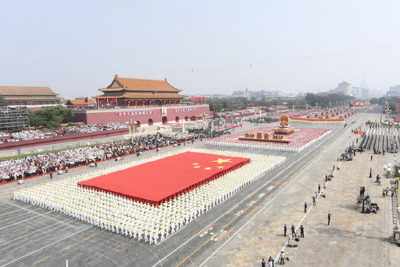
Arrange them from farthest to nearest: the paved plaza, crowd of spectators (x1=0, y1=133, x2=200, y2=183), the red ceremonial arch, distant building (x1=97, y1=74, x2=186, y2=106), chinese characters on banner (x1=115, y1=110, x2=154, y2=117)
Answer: distant building (x1=97, y1=74, x2=186, y2=106) → chinese characters on banner (x1=115, y1=110, x2=154, y2=117) → crowd of spectators (x1=0, y1=133, x2=200, y2=183) → the red ceremonial arch → the paved plaza

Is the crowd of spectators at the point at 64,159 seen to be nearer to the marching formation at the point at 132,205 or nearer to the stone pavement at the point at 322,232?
the marching formation at the point at 132,205

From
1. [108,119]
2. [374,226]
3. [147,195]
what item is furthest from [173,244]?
[108,119]

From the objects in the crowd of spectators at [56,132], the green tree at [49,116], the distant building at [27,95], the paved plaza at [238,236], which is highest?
the distant building at [27,95]

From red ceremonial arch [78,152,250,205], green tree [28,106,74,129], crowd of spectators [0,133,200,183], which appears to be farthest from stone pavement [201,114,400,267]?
green tree [28,106,74,129]

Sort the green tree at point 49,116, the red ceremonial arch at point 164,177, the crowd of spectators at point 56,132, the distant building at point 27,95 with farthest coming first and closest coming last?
1. the distant building at point 27,95
2. the green tree at point 49,116
3. the crowd of spectators at point 56,132
4. the red ceremonial arch at point 164,177

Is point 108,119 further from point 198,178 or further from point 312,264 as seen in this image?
point 312,264

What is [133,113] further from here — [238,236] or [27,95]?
[238,236]

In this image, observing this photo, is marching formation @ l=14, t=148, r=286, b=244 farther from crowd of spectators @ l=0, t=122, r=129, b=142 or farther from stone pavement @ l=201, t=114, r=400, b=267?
crowd of spectators @ l=0, t=122, r=129, b=142

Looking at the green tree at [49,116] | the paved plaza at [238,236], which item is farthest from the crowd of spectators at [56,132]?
the paved plaza at [238,236]

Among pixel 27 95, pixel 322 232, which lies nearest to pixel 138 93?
pixel 27 95
